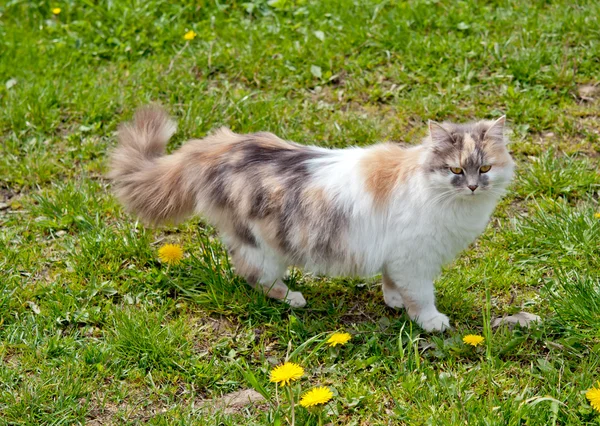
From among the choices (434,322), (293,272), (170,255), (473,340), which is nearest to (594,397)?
(473,340)

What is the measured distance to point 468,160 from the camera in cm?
358

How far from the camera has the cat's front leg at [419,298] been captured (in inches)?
151

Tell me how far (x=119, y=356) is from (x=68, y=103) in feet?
7.87

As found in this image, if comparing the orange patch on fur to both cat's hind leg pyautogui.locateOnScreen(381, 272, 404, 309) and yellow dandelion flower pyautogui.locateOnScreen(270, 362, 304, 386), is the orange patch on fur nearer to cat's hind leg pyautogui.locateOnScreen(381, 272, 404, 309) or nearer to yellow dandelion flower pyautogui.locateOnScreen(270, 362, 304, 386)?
cat's hind leg pyautogui.locateOnScreen(381, 272, 404, 309)

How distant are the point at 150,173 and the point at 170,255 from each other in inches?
17.7

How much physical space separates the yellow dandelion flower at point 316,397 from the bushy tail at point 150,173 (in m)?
Result: 1.21

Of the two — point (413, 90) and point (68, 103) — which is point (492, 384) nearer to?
point (413, 90)

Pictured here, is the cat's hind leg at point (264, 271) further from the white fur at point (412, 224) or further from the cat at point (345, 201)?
the white fur at point (412, 224)

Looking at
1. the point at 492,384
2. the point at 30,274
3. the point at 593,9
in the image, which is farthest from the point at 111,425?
the point at 593,9

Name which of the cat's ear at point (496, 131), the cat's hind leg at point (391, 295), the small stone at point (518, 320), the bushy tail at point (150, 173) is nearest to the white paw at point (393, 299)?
the cat's hind leg at point (391, 295)

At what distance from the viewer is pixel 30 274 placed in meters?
4.37

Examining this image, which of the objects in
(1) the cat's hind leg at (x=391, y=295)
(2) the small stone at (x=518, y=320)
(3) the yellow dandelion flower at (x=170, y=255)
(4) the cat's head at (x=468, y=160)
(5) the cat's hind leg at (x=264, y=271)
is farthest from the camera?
(3) the yellow dandelion flower at (x=170, y=255)

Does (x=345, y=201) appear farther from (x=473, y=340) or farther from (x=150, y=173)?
(x=150, y=173)

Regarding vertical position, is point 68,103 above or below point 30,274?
above
